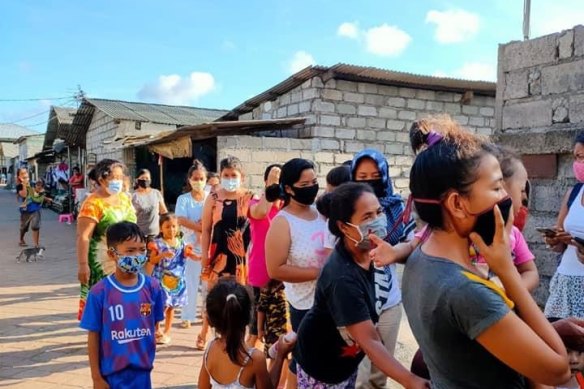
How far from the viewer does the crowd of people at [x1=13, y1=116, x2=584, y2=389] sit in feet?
4.01

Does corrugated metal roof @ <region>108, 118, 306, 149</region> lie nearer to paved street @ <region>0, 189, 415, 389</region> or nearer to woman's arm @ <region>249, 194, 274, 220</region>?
paved street @ <region>0, 189, 415, 389</region>

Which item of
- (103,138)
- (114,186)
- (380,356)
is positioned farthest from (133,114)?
(380,356)

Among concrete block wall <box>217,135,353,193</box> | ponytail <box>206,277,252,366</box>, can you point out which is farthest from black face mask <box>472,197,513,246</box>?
concrete block wall <box>217,135,353,193</box>

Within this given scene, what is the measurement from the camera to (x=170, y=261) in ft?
17.0

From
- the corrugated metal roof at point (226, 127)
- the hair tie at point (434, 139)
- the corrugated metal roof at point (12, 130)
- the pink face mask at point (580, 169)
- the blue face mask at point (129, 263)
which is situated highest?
the corrugated metal roof at point (12, 130)

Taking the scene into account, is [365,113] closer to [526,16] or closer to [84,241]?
[526,16]

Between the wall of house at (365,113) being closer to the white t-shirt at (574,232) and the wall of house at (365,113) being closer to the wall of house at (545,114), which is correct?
the wall of house at (545,114)

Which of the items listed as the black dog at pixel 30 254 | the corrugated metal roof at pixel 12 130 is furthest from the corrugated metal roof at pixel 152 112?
the corrugated metal roof at pixel 12 130

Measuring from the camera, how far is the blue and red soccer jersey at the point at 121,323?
2.56 m

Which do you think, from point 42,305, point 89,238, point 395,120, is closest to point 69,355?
point 89,238

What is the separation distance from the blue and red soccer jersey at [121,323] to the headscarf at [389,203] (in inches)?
53.8

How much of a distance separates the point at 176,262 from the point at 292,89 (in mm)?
4778

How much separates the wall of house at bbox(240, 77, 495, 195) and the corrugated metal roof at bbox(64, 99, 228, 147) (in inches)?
310

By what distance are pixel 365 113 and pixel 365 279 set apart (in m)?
7.18
